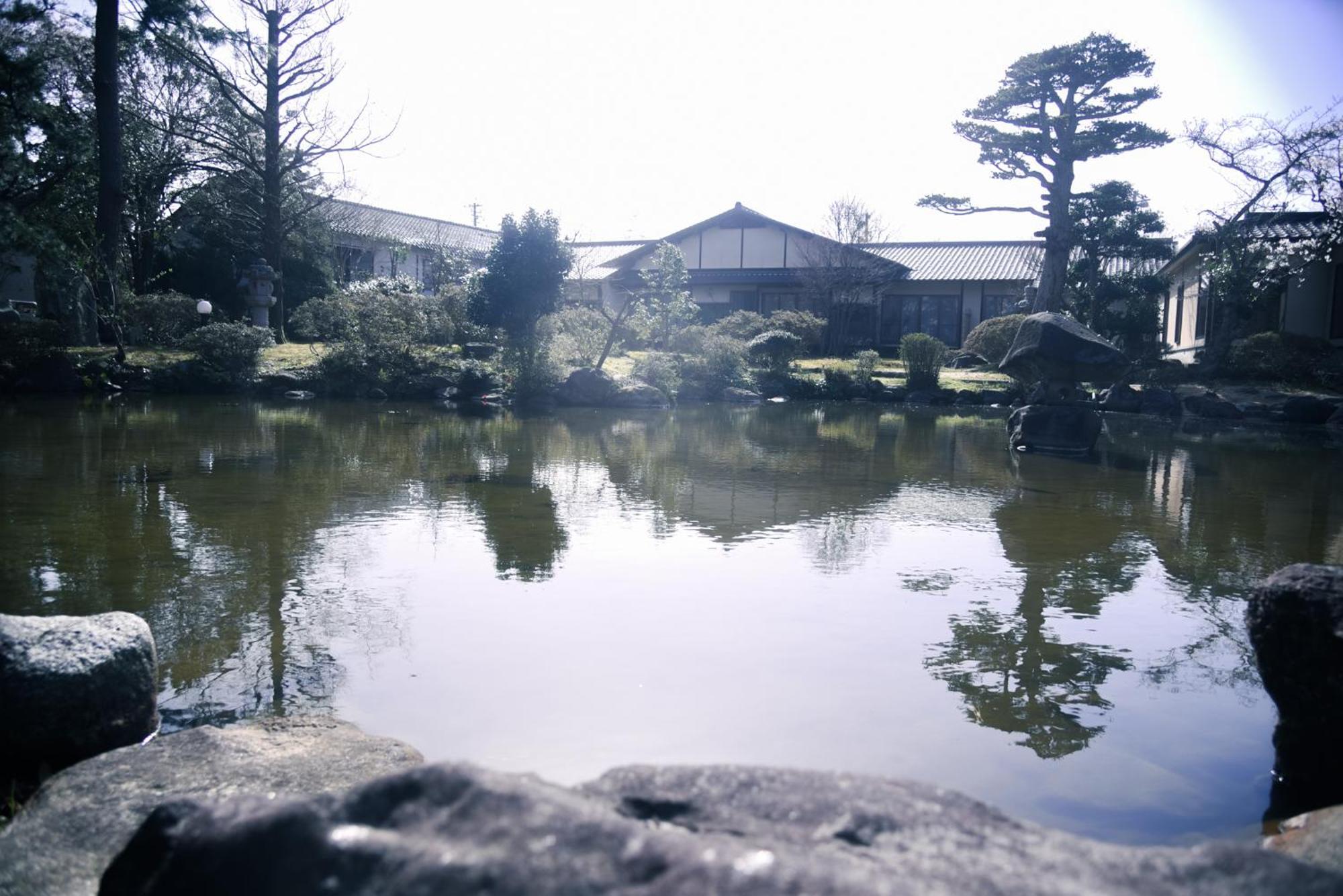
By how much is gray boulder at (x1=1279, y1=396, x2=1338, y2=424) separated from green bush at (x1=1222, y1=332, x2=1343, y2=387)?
2.13 metres

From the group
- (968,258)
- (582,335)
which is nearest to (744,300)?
(968,258)

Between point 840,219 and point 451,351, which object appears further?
point 840,219

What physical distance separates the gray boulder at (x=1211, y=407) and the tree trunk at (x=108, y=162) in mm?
21120

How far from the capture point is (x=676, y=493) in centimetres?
881

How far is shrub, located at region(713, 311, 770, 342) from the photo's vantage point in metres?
26.2

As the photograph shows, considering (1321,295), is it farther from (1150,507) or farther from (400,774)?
(400,774)

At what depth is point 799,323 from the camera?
28.0m

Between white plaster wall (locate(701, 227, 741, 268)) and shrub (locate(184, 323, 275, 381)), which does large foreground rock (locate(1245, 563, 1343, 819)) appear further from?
white plaster wall (locate(701, 227, 741, 268))

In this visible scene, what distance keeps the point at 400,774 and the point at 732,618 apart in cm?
344

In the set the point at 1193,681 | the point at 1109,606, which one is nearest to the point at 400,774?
the point at 1193,681

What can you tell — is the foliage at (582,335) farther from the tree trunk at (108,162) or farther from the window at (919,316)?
the window at (919,316)

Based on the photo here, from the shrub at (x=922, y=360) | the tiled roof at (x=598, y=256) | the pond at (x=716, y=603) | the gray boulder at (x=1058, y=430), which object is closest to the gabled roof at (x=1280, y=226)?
the shrub at (x=922, y=360)

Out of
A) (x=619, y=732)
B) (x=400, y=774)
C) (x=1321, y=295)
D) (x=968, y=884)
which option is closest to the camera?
(x=968, y=884)

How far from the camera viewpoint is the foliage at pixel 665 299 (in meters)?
21.8
